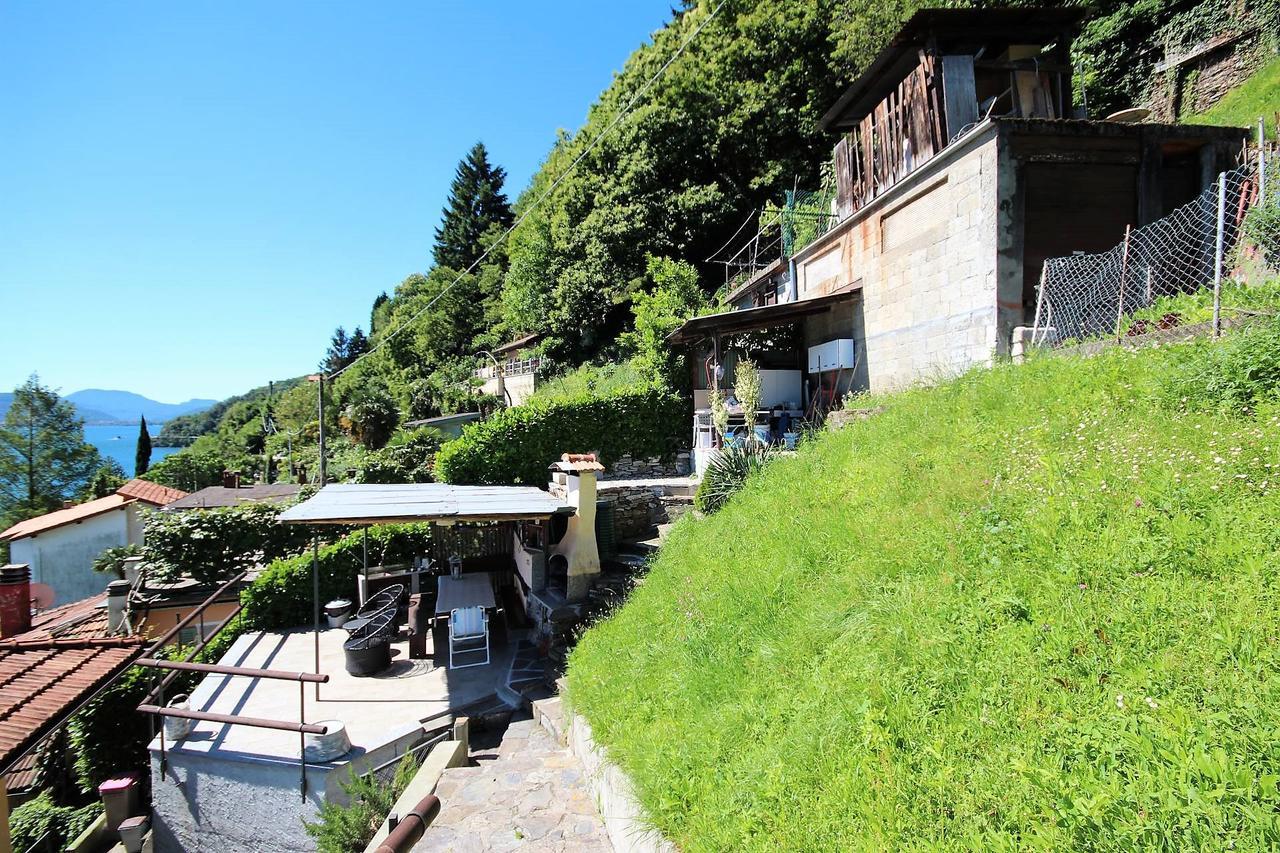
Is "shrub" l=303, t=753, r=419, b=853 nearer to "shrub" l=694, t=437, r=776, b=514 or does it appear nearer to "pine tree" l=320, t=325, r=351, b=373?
"shrub" l=694, t=437, r=776, b=514

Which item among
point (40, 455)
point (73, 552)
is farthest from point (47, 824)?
point (40, 455)

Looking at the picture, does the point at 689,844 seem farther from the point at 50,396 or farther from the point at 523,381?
the point at 50,396

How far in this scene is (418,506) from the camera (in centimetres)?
732

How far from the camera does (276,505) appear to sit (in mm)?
13500

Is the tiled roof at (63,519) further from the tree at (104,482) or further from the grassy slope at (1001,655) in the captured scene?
the grassy slope at (1001,655)

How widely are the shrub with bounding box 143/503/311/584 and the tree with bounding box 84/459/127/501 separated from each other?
2247 centimetres

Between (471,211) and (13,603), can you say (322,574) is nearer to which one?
(13,603)

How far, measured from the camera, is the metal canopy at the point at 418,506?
6.62 m

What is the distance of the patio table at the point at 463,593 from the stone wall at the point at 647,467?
612 cm

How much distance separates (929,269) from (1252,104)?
8742mm

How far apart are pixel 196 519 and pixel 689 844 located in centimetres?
1394

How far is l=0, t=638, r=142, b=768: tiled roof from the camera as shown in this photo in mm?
5035

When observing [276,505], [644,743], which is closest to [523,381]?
[276,505]

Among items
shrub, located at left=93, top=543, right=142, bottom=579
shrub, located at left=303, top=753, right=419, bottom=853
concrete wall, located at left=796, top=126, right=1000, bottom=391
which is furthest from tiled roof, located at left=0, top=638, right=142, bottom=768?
concrete wall, located at left=796, top=126, right=1000, bottom=391
